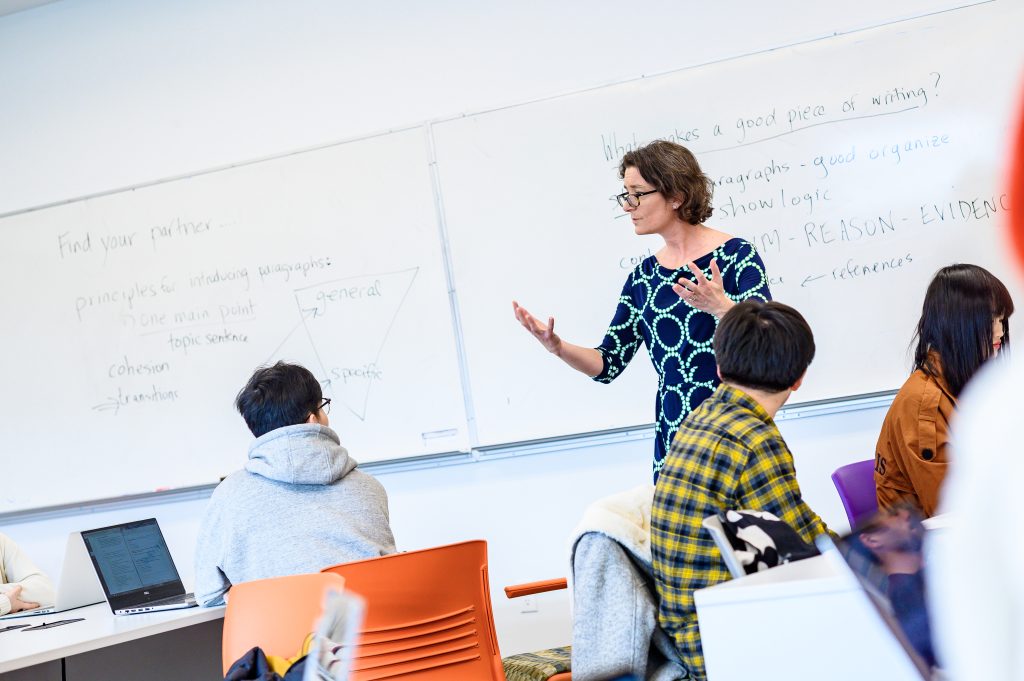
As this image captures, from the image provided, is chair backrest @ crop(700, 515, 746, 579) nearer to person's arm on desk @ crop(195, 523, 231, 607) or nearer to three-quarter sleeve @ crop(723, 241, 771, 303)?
three-quarter sleeve @ crop(723, 241, 771, 303)

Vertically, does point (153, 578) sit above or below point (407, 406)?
below

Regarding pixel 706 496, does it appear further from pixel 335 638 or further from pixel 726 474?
pixel 335 638

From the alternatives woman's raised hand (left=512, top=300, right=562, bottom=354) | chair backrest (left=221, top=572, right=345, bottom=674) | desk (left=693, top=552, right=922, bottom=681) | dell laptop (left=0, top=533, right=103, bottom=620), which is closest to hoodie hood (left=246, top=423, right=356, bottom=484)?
chair backrest (left=221, top=572, right=345, bottom=674)

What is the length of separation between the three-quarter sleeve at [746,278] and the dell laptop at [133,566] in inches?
63.3

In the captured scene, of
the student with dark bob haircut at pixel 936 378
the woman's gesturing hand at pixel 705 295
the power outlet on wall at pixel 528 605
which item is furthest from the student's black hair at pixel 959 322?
the power outlet on wall at pixel 528 605

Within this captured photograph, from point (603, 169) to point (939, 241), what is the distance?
3.85 feet

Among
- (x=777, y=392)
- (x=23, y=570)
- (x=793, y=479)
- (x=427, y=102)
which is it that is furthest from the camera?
(x=427, y=102)

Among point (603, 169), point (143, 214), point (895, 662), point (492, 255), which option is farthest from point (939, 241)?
point (143, 214)

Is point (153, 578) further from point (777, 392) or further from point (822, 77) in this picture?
point (822, 77)

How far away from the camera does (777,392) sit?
6.07 feet

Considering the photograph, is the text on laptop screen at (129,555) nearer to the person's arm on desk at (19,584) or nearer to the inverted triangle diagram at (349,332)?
the person's arm on desk at (19,584)

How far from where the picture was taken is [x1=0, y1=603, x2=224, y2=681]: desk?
2221 millimetres

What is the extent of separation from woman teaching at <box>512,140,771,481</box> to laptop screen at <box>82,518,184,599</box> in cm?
116

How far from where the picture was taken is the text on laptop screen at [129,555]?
Answer: 104 inches
